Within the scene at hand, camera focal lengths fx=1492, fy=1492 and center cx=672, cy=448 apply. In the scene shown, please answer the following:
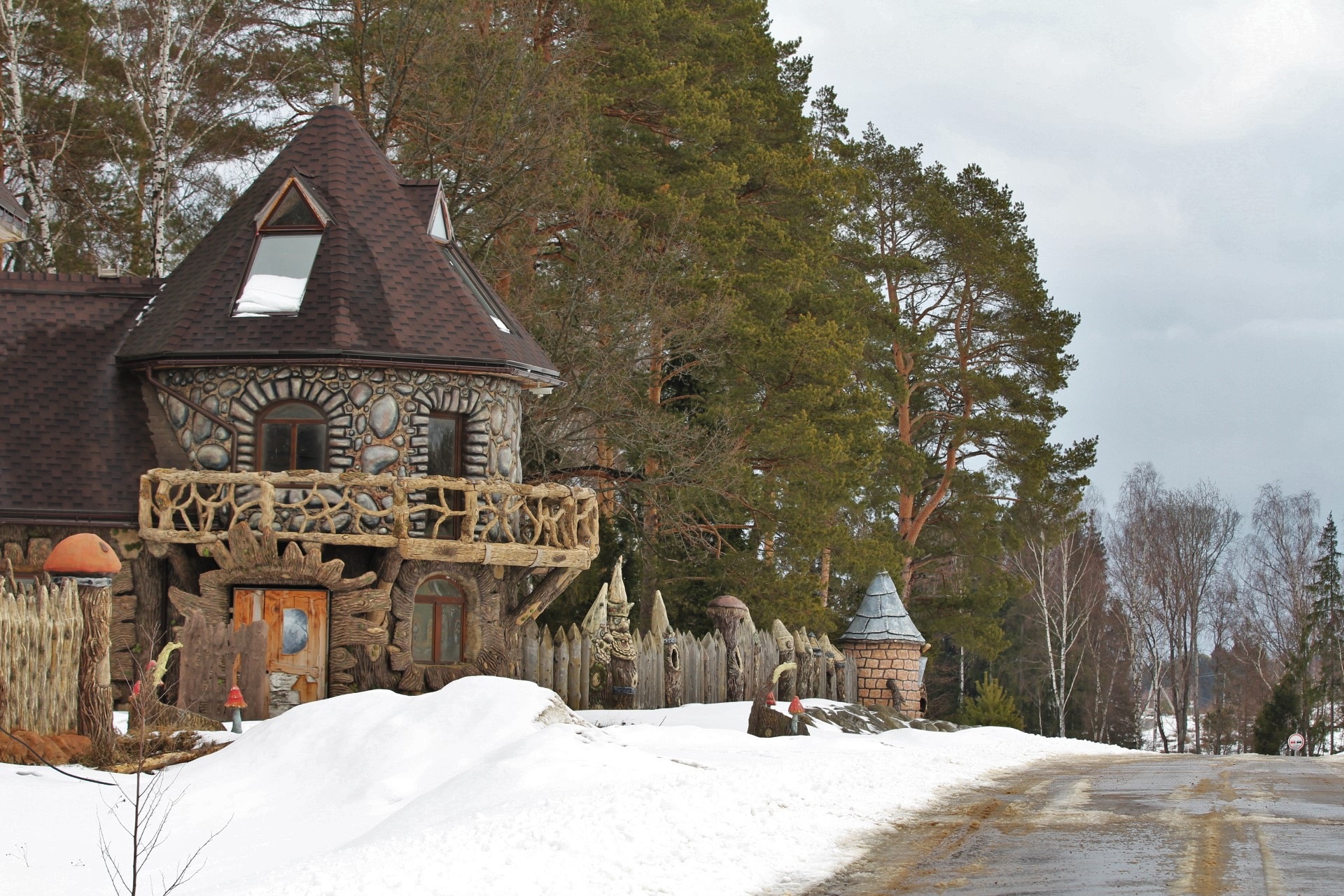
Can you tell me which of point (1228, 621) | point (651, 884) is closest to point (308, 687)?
point (651, 884)

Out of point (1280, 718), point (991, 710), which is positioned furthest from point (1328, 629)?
point (991, 710)

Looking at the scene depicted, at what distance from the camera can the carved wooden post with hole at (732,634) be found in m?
25.4

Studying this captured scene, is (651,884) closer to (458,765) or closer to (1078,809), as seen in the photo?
(458,765)

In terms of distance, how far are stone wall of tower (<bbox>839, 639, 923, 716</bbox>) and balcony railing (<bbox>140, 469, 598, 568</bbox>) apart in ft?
35.3

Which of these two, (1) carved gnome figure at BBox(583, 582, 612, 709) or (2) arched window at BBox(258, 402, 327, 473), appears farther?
(1) carved gnome figure at BBox(583, 582, 612, 709)

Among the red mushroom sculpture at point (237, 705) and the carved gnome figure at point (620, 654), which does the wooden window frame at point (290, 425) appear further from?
the red mushroom sculpture at point (237, 705)

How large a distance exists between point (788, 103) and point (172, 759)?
27343 millimetres

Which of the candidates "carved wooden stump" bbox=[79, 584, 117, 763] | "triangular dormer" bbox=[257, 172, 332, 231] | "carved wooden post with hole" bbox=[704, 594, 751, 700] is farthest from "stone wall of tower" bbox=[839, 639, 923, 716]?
"carved wooden stump" bbox=[79, 584, 117, 763]

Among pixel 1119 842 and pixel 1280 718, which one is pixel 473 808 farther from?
pixel 1280 718

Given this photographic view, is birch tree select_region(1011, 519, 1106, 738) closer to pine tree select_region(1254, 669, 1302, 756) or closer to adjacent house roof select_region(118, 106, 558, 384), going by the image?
pine tree select_region(1254, 669, 1302, 756)

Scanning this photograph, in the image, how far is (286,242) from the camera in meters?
23.2

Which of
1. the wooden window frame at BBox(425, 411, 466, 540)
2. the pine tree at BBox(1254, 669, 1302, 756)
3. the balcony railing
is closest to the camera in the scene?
the balcony railing

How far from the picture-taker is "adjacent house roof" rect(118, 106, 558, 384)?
71.6 feet

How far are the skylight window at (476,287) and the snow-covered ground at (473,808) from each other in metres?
8.93
